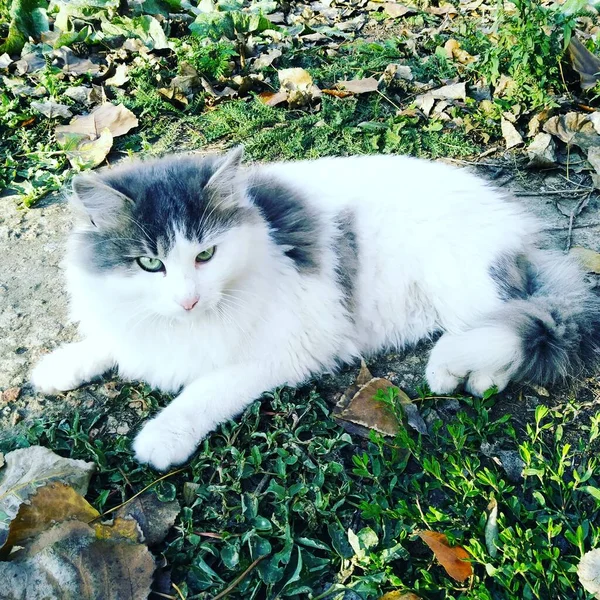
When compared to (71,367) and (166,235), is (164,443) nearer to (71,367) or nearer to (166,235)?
(71,367)

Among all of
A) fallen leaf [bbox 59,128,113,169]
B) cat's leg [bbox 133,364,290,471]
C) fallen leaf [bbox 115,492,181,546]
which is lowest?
fallen leaf [bbox 115,492,181,546]

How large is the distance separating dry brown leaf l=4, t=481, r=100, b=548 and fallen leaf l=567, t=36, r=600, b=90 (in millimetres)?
3900

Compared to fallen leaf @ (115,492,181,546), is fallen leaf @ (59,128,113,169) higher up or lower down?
higher up

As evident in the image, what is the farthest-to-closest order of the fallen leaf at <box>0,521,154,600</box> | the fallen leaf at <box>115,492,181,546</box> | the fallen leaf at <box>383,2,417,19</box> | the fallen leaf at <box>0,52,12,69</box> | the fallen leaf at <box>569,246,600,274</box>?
the fallen leaf at <box>383,2,417,19</box>
the fallen leaf at <box>0,52,12,69</box>
the fallen leaf at <box>569,246,600,274</box>
the fallen leaf at <box>115,492,181,546</box>
the fallen leaf at <box>0,521,154,600</box>

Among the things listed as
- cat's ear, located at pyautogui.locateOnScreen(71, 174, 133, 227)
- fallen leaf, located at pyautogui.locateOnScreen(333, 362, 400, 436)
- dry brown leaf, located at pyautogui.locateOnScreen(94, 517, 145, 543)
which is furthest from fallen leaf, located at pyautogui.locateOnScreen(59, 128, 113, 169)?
dry brown leaf, located at pyautogui.locateOnScreen(94, 517, 145, 543)

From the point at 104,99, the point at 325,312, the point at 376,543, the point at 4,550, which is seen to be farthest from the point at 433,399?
the point at 104,99

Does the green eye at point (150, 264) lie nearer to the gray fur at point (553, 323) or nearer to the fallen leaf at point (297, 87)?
the gray fur at point (553, 323)

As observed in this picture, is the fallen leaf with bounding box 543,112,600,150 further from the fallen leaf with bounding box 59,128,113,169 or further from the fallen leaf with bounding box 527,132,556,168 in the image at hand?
the fallen leaf with bounding box 59,128,113,169

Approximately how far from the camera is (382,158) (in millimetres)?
2760

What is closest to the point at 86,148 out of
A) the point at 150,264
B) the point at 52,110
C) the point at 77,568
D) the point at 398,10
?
the point at 52,110

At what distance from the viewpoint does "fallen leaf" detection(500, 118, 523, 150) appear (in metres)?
3.58

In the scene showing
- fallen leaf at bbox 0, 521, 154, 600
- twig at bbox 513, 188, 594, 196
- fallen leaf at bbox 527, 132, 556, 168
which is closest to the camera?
fallen leaf at bbox 0, 521, 154, 600

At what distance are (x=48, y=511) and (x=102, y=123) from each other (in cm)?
281

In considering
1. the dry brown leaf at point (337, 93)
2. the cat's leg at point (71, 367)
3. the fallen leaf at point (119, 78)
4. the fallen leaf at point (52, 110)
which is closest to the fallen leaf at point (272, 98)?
the dry brown leaf at point (337, 93)
